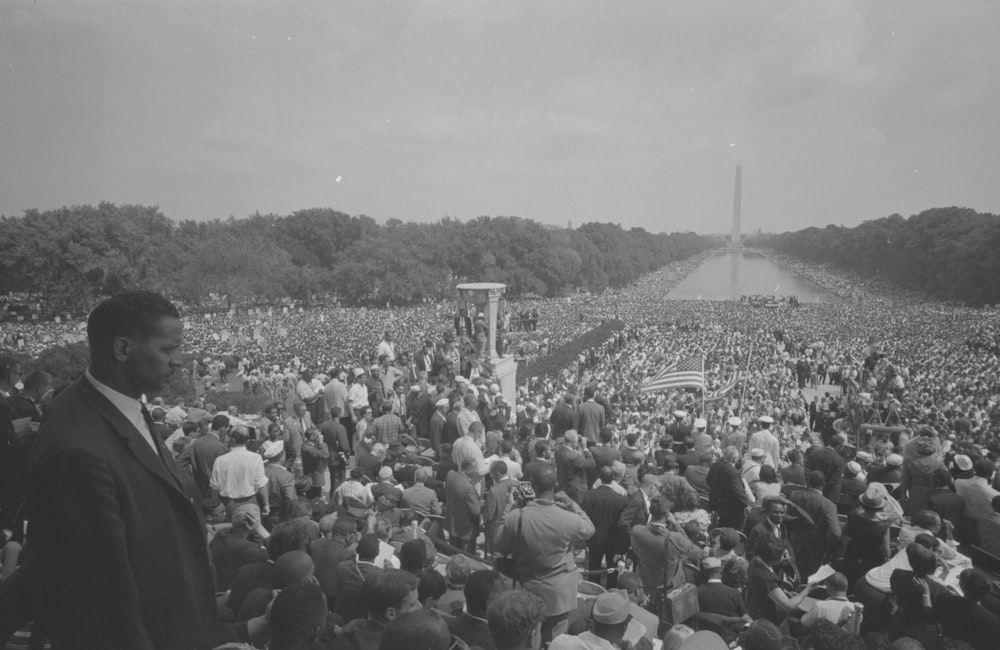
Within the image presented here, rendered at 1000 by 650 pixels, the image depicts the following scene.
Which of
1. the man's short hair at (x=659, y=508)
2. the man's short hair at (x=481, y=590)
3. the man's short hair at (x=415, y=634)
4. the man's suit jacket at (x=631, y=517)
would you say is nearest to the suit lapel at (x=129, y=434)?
the man's short hair at (x=415, y=634)

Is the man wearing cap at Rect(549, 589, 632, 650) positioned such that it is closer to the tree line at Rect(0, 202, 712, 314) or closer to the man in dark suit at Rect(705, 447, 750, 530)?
the man in dark suit at Rect(705, 447, 750, 530)

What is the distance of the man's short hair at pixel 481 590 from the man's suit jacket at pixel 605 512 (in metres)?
2.51

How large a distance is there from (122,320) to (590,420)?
28.4 ft

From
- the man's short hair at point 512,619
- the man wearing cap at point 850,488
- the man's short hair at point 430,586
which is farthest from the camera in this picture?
the man wearing cap at point 850,488

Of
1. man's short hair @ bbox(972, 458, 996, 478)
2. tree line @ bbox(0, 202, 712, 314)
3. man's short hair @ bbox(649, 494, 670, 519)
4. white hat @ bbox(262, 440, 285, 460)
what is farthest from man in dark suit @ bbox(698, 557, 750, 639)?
tree line @ bbox(0, 202, 712, 314)

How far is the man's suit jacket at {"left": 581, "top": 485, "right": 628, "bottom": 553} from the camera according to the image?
5.96m

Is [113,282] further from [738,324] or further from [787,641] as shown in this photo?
[787,641]

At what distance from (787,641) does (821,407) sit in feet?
67.0

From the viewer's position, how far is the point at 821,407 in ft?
72.0

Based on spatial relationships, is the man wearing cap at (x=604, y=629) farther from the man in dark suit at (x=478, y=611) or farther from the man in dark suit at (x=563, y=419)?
the man in dark suit at (x=563, y=419)

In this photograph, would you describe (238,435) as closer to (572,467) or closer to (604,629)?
(572,467)

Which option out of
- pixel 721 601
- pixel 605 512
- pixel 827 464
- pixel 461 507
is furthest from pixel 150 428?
pixel 827 464

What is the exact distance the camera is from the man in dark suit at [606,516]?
19.6ft

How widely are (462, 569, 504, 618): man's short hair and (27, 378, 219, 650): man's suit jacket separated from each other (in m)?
1.82
